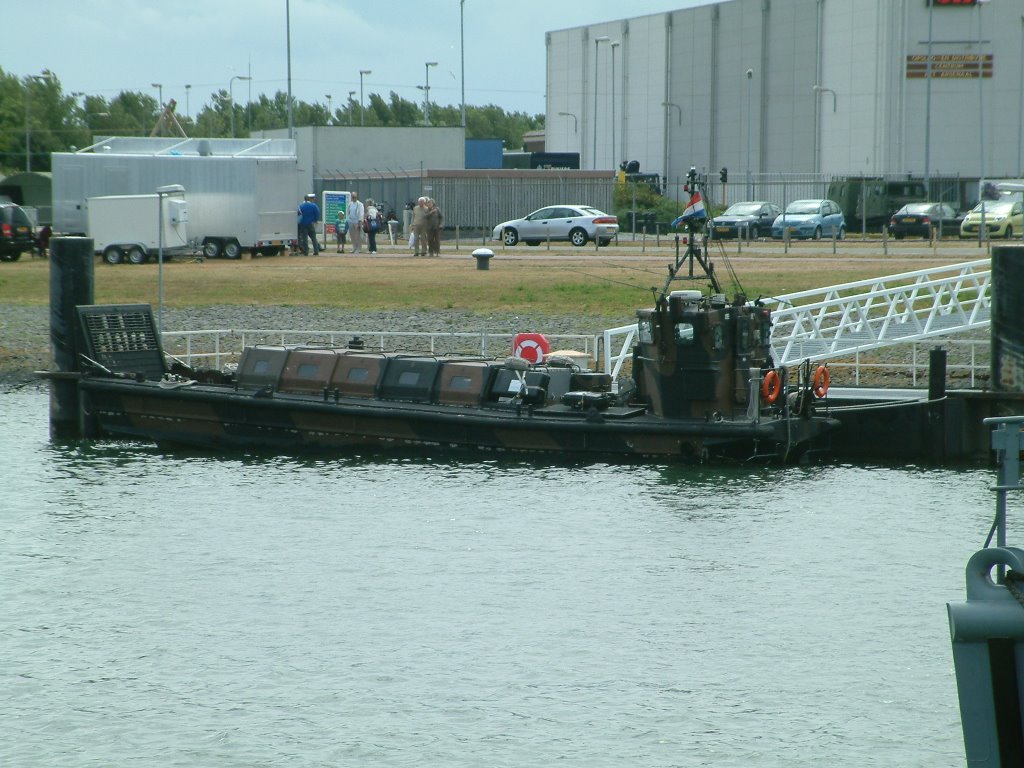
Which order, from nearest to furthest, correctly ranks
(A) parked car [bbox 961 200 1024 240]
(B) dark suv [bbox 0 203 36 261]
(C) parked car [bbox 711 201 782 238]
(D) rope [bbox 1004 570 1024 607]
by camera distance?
(D) rope [bbox 1004 570 1024 607] < (B) dark suv [bbox 0 203 36 261] < (A) parked car [bbox 961 200 1024 240] < (C) parked car [bbox 711 201 782 238]

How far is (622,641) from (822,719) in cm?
266

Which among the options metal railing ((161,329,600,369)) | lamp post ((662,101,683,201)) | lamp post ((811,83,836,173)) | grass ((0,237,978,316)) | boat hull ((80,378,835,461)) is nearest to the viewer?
boat hull ((80,378,835,461))

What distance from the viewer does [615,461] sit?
924 inches

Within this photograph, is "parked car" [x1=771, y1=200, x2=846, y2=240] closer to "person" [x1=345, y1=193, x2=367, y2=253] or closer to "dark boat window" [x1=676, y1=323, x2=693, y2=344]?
"person" [x1=345, y1=193, x2=367, y2=253]

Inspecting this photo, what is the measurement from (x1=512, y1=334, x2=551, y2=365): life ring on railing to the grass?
9.06 m

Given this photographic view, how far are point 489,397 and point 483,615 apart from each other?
8978 mm

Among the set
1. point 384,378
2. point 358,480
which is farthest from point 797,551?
point 384,378

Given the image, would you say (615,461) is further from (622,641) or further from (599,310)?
(599,310)

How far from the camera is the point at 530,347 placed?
26.8 metres

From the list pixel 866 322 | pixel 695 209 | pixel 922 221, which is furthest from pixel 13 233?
pixel 695 209

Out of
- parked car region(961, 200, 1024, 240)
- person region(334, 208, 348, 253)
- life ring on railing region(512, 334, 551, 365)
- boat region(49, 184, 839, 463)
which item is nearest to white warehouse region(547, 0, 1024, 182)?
parked car region(961, 200, 1024, 240)

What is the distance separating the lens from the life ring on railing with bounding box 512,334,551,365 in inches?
1051

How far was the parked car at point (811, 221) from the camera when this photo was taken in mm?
55812

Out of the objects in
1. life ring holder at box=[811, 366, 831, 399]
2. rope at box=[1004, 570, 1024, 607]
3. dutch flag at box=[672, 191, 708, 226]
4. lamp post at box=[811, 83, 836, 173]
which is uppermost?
lamp post at box=[811, 83, 836, 173]
